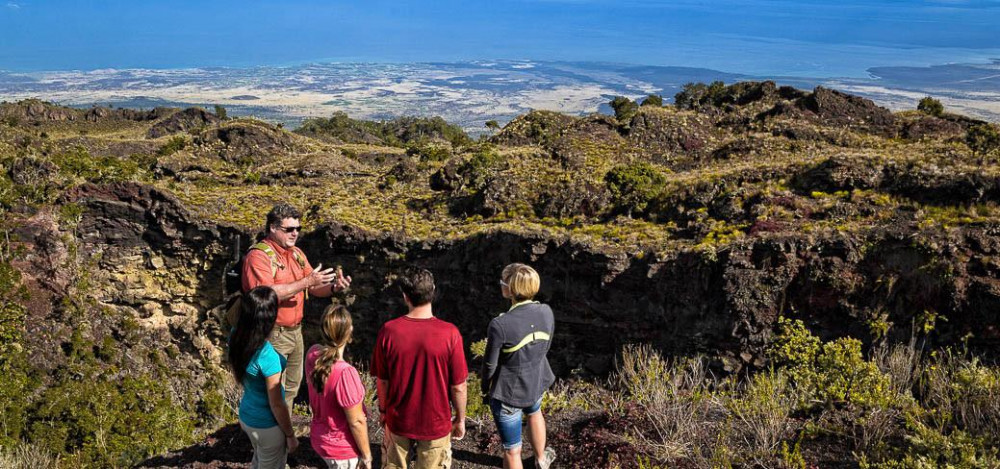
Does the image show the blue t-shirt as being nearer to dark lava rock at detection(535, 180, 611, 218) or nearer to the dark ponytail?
the dark ponytail

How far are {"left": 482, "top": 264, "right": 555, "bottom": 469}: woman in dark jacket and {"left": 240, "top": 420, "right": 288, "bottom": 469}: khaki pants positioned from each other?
5.26 ft

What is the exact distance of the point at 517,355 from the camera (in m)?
4.77

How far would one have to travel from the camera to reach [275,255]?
18.6 ft

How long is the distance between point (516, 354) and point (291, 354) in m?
2.60

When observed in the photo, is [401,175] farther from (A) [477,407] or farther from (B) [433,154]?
(A) [477,407]

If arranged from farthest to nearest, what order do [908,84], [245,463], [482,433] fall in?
[908,84] < [482,433] < [245,463]

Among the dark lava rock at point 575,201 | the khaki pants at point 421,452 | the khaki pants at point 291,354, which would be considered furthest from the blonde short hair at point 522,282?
the dark lava rock at point 575,201

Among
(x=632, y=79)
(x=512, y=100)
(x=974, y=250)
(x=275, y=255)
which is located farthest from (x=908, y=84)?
(x=275, y=255)

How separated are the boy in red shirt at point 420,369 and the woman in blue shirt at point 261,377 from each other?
2.37ft

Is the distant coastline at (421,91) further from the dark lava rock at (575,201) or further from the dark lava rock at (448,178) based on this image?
the dark lava rock at (575,201)

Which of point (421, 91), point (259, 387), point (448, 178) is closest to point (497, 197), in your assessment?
point (448, 178)

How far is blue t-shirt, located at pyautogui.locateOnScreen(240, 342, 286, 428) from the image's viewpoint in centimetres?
435

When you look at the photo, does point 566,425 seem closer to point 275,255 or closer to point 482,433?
point 482,433

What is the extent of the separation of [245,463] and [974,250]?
35.9 ft
